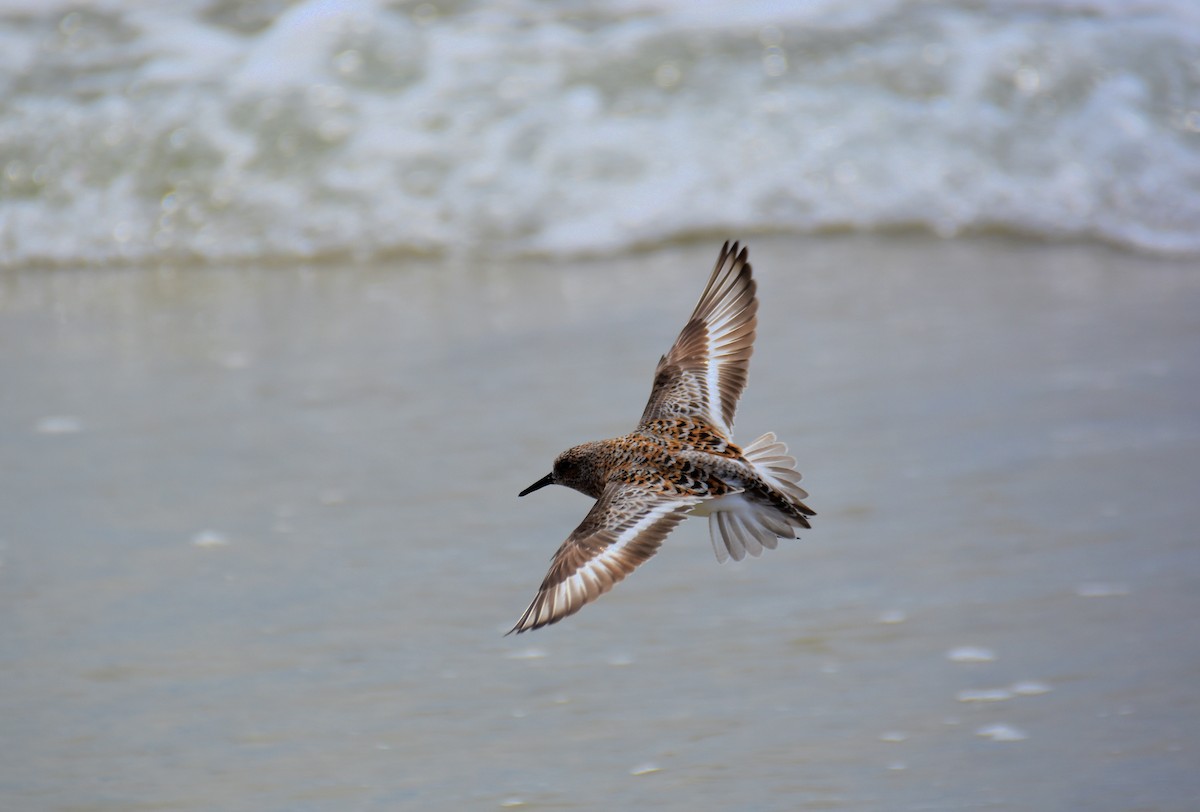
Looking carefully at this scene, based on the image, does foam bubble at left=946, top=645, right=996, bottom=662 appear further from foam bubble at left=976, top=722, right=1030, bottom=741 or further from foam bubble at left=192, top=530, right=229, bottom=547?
foam bubble at left=192, top=530, right=229, bottom=547

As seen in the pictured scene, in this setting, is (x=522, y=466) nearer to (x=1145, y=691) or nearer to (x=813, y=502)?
(x=813, y=502)

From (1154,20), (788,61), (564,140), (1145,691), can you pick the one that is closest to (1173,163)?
(1154,20)

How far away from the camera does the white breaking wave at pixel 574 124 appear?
246 inches

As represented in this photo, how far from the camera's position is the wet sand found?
9.45 feet

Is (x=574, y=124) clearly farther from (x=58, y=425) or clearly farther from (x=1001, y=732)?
(x=1001, y=732)

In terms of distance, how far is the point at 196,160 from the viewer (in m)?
6.65

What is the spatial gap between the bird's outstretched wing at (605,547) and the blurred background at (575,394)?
1.40ft

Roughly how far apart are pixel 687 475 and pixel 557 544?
851mm

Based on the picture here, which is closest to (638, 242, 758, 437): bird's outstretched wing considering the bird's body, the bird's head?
the bird's body

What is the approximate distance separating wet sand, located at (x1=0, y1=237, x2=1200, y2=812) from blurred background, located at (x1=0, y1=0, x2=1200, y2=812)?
14mm

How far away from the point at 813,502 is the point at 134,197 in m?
3.78

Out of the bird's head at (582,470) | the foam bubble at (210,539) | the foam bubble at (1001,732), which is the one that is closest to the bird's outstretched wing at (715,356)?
the bird's head at (582,470)

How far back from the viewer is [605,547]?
2.69m

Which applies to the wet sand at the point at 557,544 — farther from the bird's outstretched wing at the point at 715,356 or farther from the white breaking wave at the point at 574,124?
the white breaking wave at the point at 574,124
